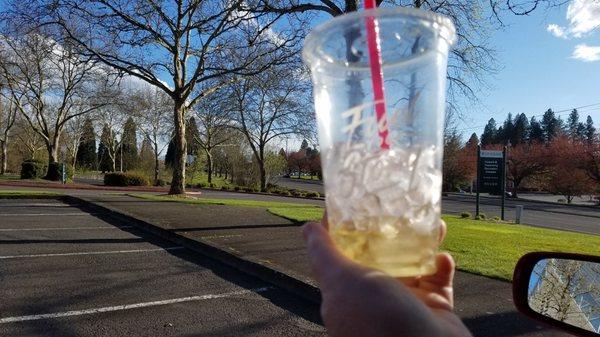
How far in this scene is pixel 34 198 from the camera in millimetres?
16859

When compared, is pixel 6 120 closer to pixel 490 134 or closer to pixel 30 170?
pixel 30 170

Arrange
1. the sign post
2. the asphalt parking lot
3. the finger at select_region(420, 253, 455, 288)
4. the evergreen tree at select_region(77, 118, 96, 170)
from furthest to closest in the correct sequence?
the evergreen tree at select_region(77, 118, 96, 170) < the sign post < the asphalt parking lot < the finger at select_region(420, 253, 455, 288)

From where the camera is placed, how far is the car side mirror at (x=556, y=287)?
241cm

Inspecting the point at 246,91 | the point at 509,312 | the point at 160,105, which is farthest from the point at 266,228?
the point at 160,105

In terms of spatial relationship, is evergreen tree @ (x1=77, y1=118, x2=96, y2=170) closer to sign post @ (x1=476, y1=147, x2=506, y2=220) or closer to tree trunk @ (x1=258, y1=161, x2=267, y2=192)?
tree trunk @ (x1=258, y1=161, x2=267, y2=192)

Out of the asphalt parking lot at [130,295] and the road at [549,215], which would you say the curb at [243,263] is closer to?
the asphalt parking lot at [130,295]

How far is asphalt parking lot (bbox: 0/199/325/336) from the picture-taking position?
4395 mm

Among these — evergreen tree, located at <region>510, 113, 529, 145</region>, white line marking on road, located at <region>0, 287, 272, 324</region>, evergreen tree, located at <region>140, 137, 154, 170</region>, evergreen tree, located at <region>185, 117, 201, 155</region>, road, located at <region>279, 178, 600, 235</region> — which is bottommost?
road, located at <region>279, 178, 600, 235</region>

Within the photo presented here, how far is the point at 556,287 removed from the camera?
2.57 metres

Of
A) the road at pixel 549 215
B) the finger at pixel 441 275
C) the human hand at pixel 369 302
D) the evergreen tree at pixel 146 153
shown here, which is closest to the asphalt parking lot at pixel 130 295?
the finger at pixel 441 275

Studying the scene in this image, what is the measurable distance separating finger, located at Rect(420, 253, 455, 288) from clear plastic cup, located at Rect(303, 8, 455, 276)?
102mm

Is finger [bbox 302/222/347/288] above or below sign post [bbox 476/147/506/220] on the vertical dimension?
below

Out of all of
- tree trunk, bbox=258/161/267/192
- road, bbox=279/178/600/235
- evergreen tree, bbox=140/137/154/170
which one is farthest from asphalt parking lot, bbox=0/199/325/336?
evergreen tree, bbox=140/137/154/170

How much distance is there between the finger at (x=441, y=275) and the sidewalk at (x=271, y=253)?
350 centimetres
